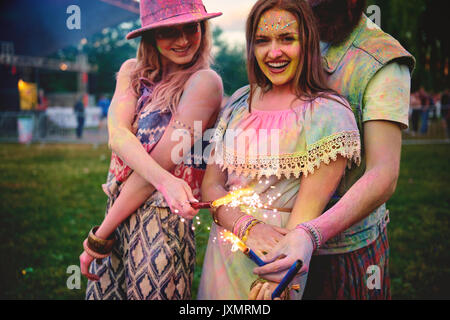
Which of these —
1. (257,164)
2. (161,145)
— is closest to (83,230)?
(161,145)

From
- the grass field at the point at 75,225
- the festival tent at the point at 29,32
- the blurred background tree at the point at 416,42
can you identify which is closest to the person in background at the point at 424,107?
the blurred background tree at the point at 416,42

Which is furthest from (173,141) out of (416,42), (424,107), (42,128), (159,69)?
(424,107)

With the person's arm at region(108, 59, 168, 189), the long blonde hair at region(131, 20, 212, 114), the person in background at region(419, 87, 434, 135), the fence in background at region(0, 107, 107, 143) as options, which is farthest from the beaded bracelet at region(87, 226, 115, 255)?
the person in background at region(419, 87, 434, 135)

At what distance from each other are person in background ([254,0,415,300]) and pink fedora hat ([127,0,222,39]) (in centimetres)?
56

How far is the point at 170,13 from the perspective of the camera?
193cm

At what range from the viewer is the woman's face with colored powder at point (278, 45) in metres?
1.64

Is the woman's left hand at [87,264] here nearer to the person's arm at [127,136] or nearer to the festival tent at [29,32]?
the person's arm at [127,136]

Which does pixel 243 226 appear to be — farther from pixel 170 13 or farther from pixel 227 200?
pixel 170 13

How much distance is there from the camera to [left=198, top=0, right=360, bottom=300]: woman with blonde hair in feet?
5.24

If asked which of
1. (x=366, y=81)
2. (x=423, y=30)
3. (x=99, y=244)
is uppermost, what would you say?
(x=423, y=30)

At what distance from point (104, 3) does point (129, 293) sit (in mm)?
7542

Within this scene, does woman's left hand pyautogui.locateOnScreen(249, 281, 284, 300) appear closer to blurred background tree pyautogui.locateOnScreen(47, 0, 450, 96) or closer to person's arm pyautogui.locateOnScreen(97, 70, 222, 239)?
person's arm pyautogui.locateOnScreen(97, 70, 222, 239)

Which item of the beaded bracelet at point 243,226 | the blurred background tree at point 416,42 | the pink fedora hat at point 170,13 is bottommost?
the beaded bracelet at point 243,226

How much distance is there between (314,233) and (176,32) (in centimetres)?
119
